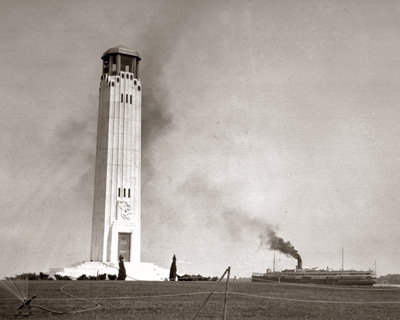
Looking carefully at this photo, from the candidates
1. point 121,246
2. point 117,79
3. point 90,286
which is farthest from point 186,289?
point 117,79

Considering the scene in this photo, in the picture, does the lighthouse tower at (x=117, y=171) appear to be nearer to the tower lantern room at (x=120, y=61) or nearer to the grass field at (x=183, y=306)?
the tower lantern room at (x=120, y=61)

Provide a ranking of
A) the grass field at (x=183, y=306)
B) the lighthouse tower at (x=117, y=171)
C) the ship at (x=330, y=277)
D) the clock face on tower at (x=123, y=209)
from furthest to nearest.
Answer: the ship at (x=330, y=277)
the clock face on tower at (x=123, y=209)
the lighthouse tower at (x=117, y=171)
the grass field at (x=183, y=306)

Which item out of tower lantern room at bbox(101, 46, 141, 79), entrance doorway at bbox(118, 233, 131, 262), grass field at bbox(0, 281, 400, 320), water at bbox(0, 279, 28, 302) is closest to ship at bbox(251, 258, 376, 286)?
entrance doorway at bbox(118, 233, 131, 262)

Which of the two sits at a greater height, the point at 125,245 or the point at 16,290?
the point at 125,245

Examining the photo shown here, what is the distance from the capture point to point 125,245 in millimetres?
58031

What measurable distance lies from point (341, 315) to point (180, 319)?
618cm

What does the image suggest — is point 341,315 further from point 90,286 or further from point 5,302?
point 90,286

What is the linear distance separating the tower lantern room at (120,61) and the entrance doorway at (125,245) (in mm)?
17019

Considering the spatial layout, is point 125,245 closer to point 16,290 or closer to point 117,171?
point 117,171

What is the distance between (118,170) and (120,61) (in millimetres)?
11893

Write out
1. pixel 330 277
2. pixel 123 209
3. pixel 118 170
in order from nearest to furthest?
pixel 123 209 → pixel 118 170 → pixel 330 277

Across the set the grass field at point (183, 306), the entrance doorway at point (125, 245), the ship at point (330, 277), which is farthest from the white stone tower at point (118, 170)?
the grass field at point (183, 306)

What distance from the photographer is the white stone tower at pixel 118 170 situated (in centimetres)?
5784

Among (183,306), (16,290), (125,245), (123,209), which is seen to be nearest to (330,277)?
(125,245)
